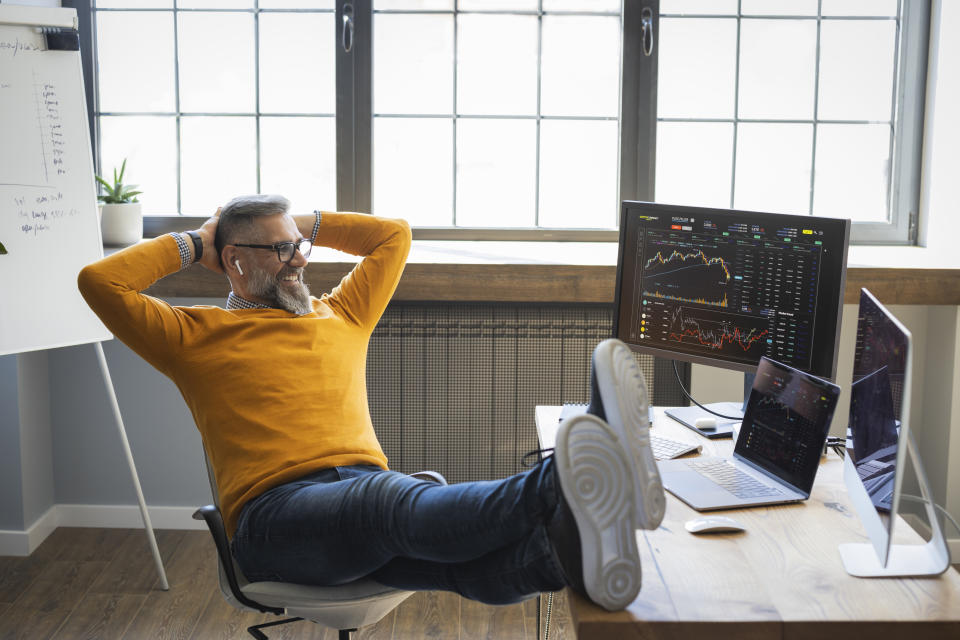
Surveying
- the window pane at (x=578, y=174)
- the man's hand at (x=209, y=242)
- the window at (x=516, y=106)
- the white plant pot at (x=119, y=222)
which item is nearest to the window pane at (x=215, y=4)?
the window at (x=516, y=106)

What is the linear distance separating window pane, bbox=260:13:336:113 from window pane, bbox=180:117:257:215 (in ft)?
0.46

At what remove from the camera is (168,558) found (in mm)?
2920

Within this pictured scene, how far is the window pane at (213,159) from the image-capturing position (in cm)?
323

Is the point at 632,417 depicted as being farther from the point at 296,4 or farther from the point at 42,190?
the point at 296,4

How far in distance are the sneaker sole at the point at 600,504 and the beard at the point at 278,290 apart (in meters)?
1.00

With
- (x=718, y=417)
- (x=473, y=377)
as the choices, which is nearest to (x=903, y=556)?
(x=718, y=417)

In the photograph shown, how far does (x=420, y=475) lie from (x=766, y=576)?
2.62 feet

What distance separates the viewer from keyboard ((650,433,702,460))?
1.87 meters

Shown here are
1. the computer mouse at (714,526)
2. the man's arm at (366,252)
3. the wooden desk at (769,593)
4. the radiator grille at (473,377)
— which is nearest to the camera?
the wooden desk at (769,593)

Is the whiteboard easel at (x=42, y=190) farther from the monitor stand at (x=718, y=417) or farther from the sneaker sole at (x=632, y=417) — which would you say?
the sneaker sole at (x=632, y=417)

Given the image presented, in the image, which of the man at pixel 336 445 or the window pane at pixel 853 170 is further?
the window pane at pixel 853 170

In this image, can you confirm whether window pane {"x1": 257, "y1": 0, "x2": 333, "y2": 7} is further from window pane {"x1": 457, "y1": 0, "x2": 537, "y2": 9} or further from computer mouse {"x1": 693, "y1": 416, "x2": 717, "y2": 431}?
computer mouse {"x1": 693, "y1": 416, "x2": 717, "y2": 431}

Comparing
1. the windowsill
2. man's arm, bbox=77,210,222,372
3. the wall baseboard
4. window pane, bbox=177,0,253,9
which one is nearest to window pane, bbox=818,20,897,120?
the windowsill

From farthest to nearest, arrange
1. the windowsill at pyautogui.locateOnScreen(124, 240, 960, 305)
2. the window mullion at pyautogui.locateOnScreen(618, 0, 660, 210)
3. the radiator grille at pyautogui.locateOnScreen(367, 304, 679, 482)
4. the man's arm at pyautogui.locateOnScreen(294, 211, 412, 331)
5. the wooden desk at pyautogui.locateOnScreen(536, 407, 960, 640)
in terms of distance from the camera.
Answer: the window mullion at pyautogui.locateOnScreen(618, 0, 660, 210)
the radiator grille at pyautogui.locateOnScreen(367, 304, 679, 482)
the windowsill at pyautogui.locateOnScreen(124, 240, 960, 305)
the man's arm at pyautogui.locateOnScreen(294, 211, 412, 331)
the wooden desk at pyautogui.locateOnScreen(536, 407, 960, 640)
